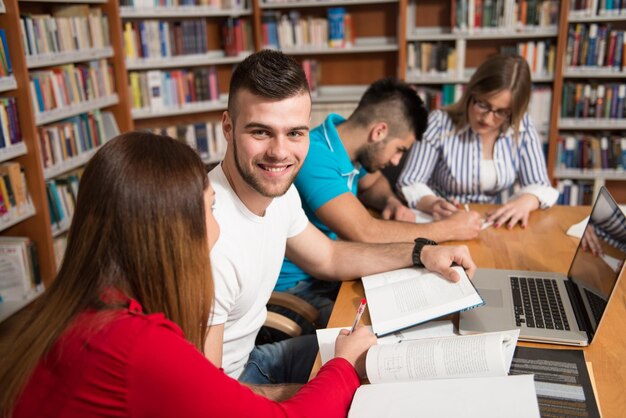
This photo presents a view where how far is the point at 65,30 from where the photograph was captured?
3.10 meters

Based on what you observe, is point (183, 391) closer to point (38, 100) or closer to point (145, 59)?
point (38, 100)

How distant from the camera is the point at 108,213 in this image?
82 cm

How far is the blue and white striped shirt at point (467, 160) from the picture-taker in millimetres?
2332

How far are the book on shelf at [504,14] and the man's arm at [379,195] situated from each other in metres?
1.98

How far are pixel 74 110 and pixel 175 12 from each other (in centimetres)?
106

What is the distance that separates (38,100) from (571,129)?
3482 mm

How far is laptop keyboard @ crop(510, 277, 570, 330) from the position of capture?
1.23 metres

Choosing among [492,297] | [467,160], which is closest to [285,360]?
[492,297]

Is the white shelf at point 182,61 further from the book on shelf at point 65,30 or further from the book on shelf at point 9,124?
the book on shelf at point 9,124

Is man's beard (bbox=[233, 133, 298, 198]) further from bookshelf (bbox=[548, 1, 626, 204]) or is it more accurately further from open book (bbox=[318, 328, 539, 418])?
bookshelf (bbox=[548, 1, 626, 204])

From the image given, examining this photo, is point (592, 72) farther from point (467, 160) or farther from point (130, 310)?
point (130, 310)

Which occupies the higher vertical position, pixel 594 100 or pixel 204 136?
pixel 594 100

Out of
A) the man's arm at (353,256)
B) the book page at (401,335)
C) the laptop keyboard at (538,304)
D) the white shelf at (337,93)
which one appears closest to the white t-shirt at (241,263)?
the man's arm at (353,256)

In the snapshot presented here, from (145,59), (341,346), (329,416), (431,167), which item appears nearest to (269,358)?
(341,346)
